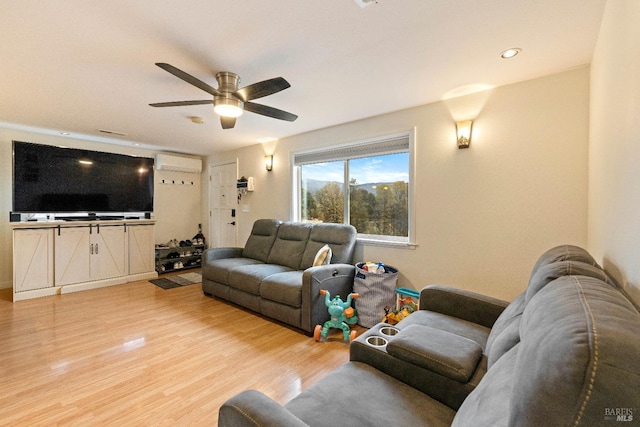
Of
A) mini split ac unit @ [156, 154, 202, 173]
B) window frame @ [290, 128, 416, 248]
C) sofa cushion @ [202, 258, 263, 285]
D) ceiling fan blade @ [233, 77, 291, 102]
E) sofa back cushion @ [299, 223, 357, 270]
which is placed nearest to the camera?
ceiling fan blade @ [233, 77, 291, 102]

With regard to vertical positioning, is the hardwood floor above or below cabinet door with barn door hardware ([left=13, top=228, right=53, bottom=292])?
below

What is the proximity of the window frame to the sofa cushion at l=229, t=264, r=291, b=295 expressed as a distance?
1.08 metres

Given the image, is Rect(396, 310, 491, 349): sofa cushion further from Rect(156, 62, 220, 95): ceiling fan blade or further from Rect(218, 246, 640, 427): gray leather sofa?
Rect(156, 62, 220, 95): ceiling fan blade

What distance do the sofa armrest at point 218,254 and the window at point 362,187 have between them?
1087mm

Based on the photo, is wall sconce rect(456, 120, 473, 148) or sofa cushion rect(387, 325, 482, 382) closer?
sofa cushion rect(387, 325, 482, 382)

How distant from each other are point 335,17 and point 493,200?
2.04m

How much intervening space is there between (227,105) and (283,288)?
1.81 m

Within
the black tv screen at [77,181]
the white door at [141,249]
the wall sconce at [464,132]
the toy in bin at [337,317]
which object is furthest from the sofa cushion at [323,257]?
the black tv screen at [77,181]

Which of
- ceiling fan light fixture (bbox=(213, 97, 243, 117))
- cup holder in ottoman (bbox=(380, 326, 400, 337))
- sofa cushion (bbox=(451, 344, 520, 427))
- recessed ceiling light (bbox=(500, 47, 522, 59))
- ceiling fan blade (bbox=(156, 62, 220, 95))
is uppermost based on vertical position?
recessed ceiling light (bbox=(500, 47, 522, 59))

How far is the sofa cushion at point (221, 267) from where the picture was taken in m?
3.50

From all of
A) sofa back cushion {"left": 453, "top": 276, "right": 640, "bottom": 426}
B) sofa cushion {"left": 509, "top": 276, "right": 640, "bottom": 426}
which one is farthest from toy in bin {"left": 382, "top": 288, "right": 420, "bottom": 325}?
sofa cushion {"left": 509, "top": 276, "right": 640, "bottom": 426}

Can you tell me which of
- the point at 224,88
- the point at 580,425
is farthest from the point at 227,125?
the point at 580,425

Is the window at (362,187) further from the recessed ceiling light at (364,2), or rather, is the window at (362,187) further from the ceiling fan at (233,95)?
the recessed ceiling light at (364,2)

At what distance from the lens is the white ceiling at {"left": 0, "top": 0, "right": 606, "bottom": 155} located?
1.53 m
